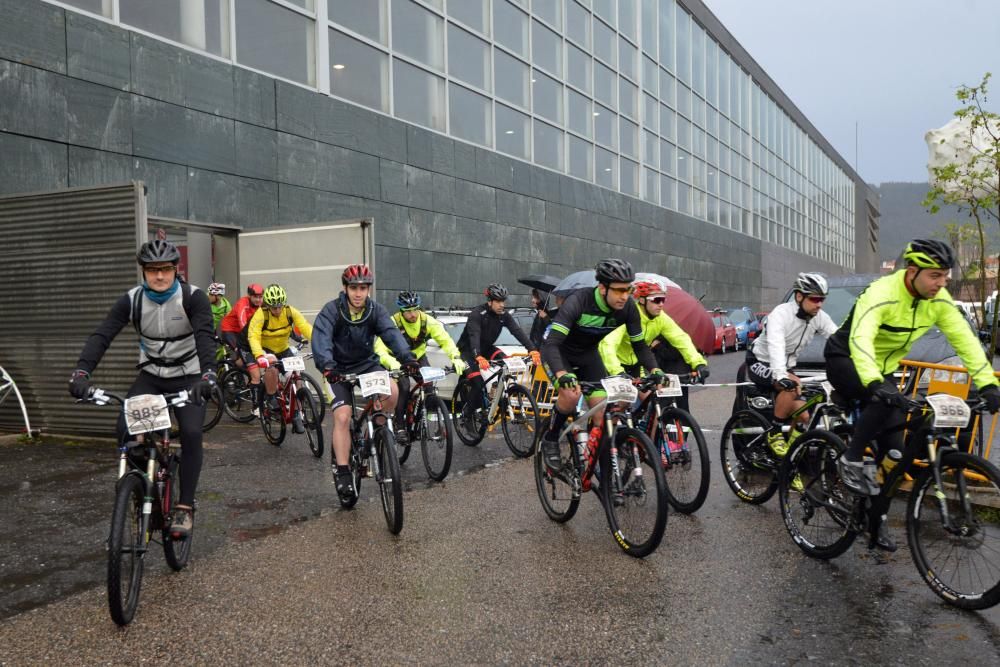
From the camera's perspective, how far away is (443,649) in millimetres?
3805

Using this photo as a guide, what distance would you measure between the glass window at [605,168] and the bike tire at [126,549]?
26.2m

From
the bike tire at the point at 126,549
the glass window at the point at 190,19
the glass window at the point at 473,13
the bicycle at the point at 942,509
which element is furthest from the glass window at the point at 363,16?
the bicycle at the point at 942,509

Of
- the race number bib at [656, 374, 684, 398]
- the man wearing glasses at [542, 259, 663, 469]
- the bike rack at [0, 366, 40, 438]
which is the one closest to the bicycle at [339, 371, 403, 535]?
the man wearing glasses at [542, 259, 663, 469]

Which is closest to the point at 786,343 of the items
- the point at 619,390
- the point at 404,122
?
the point at 619,390

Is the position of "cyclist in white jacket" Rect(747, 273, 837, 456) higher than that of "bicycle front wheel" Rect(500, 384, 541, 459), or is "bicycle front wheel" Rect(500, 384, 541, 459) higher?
"cyclist in white jacket" Rect(747, 273, 837, 456)

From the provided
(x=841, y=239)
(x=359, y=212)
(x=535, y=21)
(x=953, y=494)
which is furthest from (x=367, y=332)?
(x=841, y=239)

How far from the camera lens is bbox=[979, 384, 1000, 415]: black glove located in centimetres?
415

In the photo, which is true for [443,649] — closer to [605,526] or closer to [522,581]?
[522,581]

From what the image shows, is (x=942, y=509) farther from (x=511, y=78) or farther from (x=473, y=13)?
(x=511, y=78)

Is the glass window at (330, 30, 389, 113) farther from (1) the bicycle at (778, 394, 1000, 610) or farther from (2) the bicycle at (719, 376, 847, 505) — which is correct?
(1) the bicycle at (778, 394, 1000, 610)

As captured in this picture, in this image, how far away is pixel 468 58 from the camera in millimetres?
22047

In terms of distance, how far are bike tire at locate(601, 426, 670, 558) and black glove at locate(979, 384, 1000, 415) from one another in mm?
1695

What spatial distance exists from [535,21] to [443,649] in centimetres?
2436

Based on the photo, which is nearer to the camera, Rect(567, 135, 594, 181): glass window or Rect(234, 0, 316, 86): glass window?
Rect(234, 0, 316, 86): glass window
